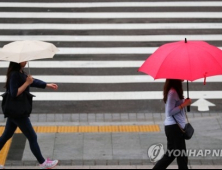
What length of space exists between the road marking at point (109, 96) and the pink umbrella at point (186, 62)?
15.9ft

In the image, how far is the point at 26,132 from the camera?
886 cm

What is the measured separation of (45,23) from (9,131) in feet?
27.3

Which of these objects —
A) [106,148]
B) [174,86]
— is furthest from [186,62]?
[106,148]

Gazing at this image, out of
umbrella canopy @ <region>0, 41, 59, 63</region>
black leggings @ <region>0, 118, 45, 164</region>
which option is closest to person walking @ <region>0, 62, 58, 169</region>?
black leggings @ <region>0, 118, 45, 164</region>

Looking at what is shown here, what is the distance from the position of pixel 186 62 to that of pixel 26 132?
275cm

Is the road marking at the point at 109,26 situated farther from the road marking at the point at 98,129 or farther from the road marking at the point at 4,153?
the road marking at the point at 4,153

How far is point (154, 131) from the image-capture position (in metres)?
11.0

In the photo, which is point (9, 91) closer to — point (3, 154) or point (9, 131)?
point (9, 131)

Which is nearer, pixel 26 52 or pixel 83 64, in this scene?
pixel 26 52

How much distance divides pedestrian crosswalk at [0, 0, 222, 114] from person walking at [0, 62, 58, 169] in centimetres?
323

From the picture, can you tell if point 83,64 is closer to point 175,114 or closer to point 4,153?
point 4,153

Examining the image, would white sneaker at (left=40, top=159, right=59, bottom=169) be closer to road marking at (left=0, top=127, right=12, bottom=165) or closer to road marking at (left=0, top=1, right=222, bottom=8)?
road marking at (left=0, top=127, right=12, bottom=165)

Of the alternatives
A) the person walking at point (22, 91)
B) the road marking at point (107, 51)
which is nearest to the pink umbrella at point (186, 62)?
the person walking at point (22, 91)

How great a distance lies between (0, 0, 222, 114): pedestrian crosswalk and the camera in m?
12.9
